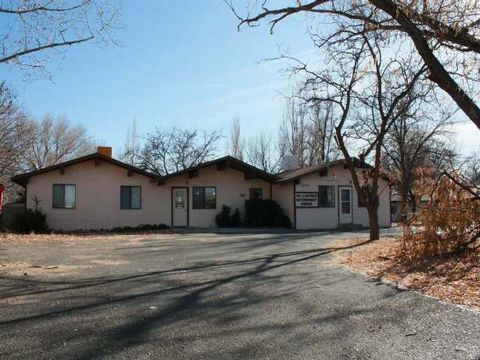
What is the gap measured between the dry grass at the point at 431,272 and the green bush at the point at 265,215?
48.5 feet

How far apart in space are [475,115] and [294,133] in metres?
43.2

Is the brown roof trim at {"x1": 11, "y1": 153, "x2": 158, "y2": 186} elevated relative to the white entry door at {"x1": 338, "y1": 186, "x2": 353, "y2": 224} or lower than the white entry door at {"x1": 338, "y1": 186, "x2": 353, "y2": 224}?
elevated

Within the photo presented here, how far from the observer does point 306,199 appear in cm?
2867

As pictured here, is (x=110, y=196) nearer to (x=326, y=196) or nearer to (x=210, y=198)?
(x=210, y=198)

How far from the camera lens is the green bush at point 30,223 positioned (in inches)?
985

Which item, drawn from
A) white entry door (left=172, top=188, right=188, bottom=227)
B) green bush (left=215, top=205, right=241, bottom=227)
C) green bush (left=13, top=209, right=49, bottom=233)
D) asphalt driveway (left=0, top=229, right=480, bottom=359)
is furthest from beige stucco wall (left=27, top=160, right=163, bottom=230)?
asphalt driveway (left=0, top=229, right=480, bottom=359)

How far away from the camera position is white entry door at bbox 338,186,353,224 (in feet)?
95.8

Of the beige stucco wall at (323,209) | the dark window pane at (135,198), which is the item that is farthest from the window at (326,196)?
the dark window pane at (135,198)

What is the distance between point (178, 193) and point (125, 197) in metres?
2.78

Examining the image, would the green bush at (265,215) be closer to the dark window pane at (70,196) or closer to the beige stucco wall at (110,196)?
the beige stucco wall at (110,196)

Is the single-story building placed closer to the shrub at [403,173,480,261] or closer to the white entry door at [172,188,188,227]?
the white entry door at [172,188,188,227]

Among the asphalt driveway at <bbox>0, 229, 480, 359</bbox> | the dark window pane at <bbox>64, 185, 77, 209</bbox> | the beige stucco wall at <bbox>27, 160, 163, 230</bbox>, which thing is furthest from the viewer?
the dark window pane at <bbox>64, 185, 77, 209</bbox>

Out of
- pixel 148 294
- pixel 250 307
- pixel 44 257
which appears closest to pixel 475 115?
pixel 250 307

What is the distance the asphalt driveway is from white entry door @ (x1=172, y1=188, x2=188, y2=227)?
1697 cm
